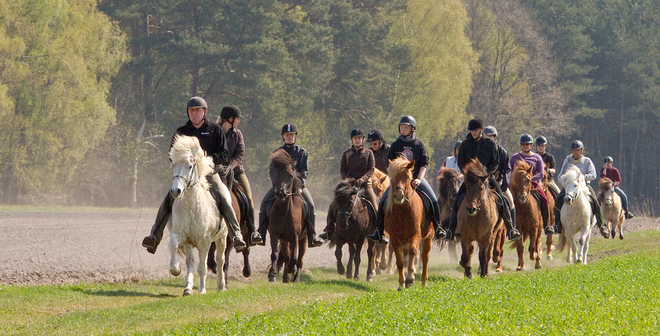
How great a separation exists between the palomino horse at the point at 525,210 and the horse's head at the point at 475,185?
322cm

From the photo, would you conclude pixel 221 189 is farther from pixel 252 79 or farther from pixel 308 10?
pixel 308 10

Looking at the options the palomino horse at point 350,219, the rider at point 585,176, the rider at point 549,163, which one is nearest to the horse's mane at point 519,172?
the rider at point 585,176

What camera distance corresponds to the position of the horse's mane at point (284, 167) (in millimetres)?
14820

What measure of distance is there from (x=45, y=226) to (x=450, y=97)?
33.9 metres

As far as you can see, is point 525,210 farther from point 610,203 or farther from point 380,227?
point 610,203

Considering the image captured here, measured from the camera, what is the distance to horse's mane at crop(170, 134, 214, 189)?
39.0 ft

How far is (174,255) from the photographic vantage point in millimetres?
11969

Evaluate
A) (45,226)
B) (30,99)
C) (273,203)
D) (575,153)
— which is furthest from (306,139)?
Answer: (273,203)

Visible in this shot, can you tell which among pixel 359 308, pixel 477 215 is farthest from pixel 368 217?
pixel 359 308

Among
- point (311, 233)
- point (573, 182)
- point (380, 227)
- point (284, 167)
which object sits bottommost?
point (311, 233)

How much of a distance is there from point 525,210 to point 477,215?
13.0ft

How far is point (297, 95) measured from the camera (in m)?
50.2

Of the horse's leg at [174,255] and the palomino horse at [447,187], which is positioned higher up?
the palomino horse at [447,187]

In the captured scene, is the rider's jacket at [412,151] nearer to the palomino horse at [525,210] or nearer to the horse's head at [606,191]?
the palomino horse at [525,210]
